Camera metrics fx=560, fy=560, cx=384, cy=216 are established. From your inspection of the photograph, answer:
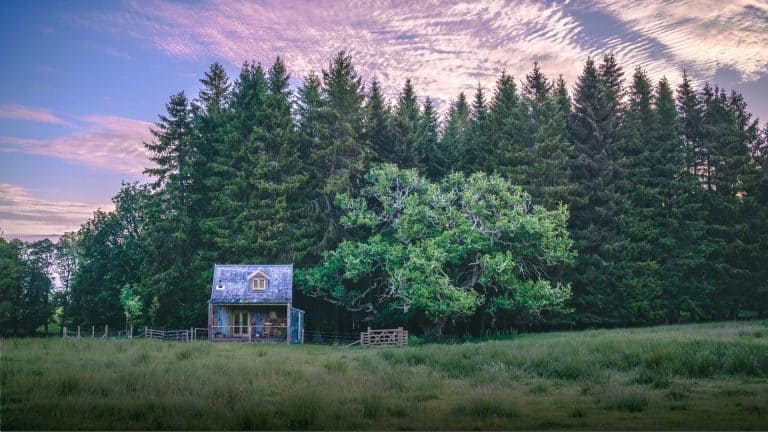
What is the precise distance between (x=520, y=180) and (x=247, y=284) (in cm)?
2402

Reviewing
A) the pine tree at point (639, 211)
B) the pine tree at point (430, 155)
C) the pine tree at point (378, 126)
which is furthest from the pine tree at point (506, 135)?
the pine tree at point (639, 211)

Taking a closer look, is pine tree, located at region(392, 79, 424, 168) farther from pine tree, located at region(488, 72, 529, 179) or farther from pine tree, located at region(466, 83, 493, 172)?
pine tree, located at region(488, 72, 529, 179)

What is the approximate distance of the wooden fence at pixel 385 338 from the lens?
123 feet

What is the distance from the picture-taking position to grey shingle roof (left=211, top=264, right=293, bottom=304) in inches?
1696

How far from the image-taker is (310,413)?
44.1 feet

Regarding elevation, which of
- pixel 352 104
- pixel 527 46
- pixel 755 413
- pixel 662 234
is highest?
pixel 527 46

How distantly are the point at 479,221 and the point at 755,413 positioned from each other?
27758 millimetres

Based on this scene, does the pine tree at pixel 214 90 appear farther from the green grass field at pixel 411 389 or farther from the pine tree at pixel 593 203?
the green grass field at pixel 411 389

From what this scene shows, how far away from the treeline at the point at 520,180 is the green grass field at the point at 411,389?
73.5 feet

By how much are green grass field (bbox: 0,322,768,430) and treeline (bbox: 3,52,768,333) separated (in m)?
22.4

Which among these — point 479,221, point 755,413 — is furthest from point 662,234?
point 755,413

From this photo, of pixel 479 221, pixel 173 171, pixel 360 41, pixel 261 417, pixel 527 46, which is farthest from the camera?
pixel 173 171

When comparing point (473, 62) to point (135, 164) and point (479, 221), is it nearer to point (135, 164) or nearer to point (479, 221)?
point (479, 221)

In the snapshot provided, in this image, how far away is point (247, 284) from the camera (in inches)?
1720
